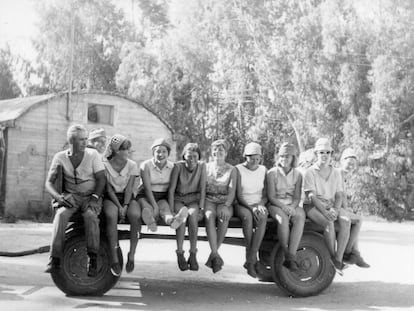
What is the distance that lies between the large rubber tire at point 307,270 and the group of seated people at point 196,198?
0.11m

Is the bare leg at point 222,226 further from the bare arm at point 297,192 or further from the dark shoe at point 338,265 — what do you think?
the dark shoe at point 338,265

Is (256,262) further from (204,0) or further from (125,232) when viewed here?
(204,0)

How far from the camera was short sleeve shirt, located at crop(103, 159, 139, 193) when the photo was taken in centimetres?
751

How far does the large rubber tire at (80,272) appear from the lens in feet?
23.4

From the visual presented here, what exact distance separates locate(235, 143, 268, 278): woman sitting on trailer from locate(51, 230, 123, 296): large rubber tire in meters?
1.54

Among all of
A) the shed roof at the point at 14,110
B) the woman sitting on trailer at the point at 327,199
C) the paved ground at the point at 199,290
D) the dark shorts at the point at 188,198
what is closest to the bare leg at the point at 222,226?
the dark shorts at the point at 188,198

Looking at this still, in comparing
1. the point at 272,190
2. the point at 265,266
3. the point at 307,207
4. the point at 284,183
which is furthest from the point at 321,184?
the point at 265,266

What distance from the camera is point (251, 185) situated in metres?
7.87

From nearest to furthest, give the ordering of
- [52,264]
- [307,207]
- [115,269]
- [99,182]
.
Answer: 1. [52,264]
2. [115,269]
3. [99,182]
4. [307,207]

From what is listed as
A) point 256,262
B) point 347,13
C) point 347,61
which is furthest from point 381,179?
point 256,262

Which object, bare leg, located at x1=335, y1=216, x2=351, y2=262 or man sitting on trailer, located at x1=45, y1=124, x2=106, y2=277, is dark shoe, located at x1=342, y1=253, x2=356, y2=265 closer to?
bare leg, located at x1=335, y1=216, x2=351, y2=262

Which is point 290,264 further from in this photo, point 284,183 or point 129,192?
point 129,192

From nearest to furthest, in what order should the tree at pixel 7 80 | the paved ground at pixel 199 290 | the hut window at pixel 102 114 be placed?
the paved ground at pixel 199 290, the hut window at pixel 102 114, the tree at pixel 7 80

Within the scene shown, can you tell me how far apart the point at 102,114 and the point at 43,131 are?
98.9 inches
